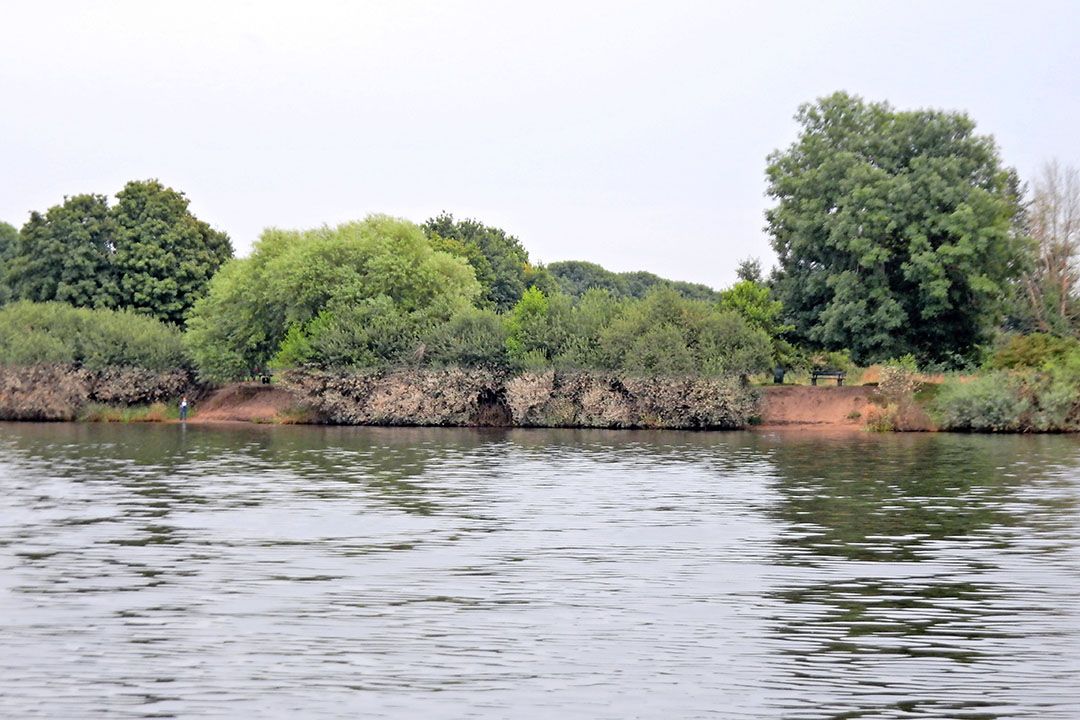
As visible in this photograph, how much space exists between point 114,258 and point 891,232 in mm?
51723

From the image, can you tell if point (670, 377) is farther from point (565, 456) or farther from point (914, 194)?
point (565, 456)

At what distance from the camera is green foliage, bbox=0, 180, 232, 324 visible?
93.2 meters

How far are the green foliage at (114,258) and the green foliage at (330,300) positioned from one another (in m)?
16.4

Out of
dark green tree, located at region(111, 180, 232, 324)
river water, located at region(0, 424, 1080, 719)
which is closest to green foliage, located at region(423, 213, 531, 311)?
dark green tree, located at region(111, 180, 232, 324)

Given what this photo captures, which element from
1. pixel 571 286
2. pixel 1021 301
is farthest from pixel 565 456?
pixel 571 286

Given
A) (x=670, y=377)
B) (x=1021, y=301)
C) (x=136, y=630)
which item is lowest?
(x=136, y=630)

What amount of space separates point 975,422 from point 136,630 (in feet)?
177

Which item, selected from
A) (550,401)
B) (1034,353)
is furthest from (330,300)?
(1034,353)

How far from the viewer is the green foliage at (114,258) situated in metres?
93.2

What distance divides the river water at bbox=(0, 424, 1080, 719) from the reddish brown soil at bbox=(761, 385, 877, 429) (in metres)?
29.9

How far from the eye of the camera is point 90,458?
150 feet

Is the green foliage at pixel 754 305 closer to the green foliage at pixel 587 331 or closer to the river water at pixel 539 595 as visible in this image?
the green foliage at pixel 587 331

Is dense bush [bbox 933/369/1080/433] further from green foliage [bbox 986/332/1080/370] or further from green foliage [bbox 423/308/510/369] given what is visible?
green foliage [bbox 423/308/510/369]

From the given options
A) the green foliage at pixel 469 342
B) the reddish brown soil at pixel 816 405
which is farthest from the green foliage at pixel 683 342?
the green foliage at pixel 469 342
